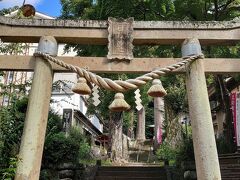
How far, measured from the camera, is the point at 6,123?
9.34 metres

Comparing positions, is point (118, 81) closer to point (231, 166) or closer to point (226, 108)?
point (231, 166)

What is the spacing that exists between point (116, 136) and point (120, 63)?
12307mm

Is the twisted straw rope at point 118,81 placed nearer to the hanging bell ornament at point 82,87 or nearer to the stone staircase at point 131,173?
the hanging bell ornament at point 82,87

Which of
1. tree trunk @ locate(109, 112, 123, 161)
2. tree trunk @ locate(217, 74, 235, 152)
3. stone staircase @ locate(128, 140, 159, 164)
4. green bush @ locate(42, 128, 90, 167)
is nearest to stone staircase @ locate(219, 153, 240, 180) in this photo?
tree trunk @ locate(217, 74, 235, 152)

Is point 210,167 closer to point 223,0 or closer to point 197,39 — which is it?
point 197,39

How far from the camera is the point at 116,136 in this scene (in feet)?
60.2

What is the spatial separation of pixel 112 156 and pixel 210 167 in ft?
40.9

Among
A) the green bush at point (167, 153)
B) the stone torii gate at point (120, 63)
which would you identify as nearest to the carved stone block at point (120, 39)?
the stone torii gate at point (120, 63)

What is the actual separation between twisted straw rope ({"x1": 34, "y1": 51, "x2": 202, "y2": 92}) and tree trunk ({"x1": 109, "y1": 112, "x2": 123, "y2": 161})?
12.4 meters

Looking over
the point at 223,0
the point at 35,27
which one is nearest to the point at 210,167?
the point at 35,27

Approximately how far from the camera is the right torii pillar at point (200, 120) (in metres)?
5.74

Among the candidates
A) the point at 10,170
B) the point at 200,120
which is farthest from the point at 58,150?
the point at 200,120

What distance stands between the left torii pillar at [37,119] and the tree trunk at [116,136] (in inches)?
480

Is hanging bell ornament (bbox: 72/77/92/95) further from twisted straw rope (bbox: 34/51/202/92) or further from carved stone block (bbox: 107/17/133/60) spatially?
carved stone block (bbox: 107/17/133/60)
